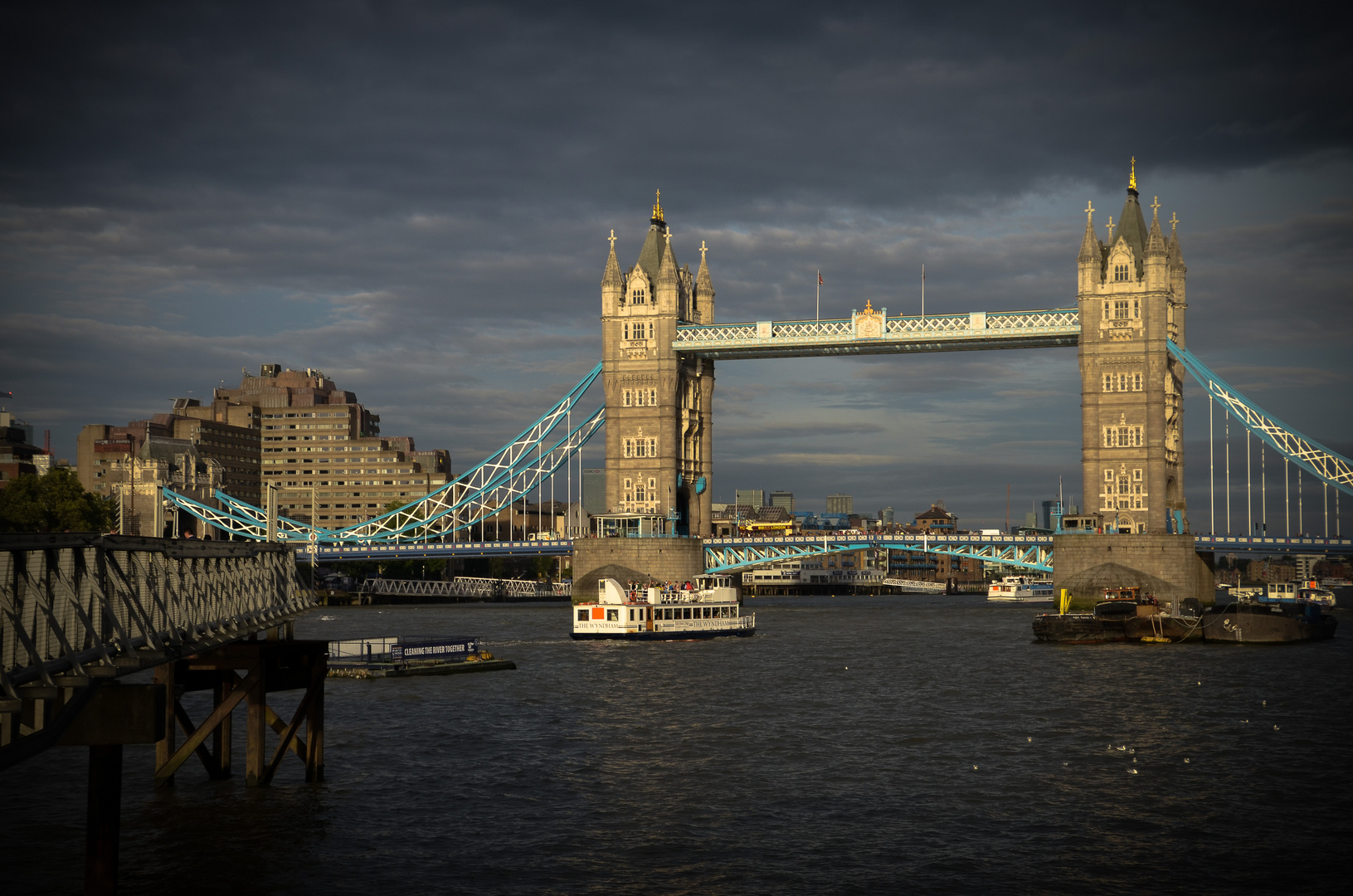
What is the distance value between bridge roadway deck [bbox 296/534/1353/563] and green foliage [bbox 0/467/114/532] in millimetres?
15261

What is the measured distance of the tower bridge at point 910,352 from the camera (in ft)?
308

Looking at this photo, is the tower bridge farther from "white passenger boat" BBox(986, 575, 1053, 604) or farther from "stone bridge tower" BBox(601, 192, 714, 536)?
"white passenger boat" BBox(986, 575, 1053, 604)

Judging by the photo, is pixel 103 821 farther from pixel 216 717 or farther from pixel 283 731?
pixel 283 731

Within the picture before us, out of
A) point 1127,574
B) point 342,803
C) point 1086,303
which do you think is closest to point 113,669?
point 342,803

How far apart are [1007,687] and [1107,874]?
85.3ft

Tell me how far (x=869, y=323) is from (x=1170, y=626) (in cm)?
3456

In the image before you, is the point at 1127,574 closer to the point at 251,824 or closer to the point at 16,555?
the point at 251,824

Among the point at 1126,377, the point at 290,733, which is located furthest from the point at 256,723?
the point at 1126,377

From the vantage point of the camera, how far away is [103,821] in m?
18.1

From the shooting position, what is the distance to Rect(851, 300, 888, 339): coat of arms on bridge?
9850 cm

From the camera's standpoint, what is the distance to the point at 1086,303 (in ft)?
313

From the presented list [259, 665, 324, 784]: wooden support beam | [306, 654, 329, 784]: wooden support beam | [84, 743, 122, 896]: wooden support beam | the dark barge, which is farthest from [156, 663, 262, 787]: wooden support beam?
the dark barge

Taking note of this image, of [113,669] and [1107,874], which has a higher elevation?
[113,669]

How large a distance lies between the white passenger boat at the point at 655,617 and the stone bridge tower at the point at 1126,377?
31.7 meters
